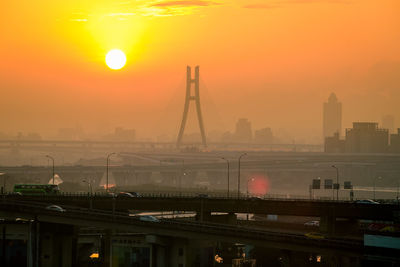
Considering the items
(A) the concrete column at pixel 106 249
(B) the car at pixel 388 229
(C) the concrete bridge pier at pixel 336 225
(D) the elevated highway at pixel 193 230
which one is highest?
(B) the car at pixel 388 229

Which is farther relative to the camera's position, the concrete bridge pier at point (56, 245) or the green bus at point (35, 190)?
the green bus at point (35, 190)

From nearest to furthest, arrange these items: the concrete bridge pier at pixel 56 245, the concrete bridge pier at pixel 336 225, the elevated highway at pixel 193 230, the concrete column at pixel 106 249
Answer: the elevated highway at pixel 193 230 → the concrete bridge pier at pixel 56 245 → the concrete column at pixel 106 249 → the concrete bridge pier at pixel 336 225

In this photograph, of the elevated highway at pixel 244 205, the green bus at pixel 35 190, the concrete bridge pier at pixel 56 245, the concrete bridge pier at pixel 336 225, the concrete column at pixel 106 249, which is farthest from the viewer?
the green bus at pixel 35 190

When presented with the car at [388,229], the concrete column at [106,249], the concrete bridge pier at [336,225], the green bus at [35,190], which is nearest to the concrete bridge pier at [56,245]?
the concrete column at [106,249]

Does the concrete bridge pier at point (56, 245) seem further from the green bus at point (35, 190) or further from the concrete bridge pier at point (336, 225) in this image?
the green bus at point (35, 190)

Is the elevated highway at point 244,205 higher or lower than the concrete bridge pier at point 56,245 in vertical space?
higher

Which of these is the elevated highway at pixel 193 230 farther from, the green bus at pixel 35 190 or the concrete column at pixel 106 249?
the green bus at pixel 35 190

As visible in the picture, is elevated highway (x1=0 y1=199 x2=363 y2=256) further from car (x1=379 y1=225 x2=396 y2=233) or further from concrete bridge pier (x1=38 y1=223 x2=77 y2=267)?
car (x1=379 y1=225 x2=396 y2=233)

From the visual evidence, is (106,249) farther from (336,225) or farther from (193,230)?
(336,225)

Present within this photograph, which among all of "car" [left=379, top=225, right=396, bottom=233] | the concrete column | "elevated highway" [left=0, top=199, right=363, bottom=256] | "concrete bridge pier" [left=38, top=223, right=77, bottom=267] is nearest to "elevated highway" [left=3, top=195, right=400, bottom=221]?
the concrete column

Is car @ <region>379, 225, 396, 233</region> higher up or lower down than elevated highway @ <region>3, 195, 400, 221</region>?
higher up

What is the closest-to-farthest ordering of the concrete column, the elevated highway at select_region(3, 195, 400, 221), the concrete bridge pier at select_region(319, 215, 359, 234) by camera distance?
the concrete column, the elevated highway at select_region(3, 195, 400, 221), the concrete bridge pier at select_region(319, 215, 359, 234)

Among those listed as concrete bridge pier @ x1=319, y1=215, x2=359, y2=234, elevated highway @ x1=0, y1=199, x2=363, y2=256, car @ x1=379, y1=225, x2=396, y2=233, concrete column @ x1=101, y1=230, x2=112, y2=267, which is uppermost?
car @ x1=379, y1=225, x2=396, y2=233

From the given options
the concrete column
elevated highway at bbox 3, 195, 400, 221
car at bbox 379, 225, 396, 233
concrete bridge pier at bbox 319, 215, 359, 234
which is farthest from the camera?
concrete bridge pier at bbox 319, 215, 359, 234
